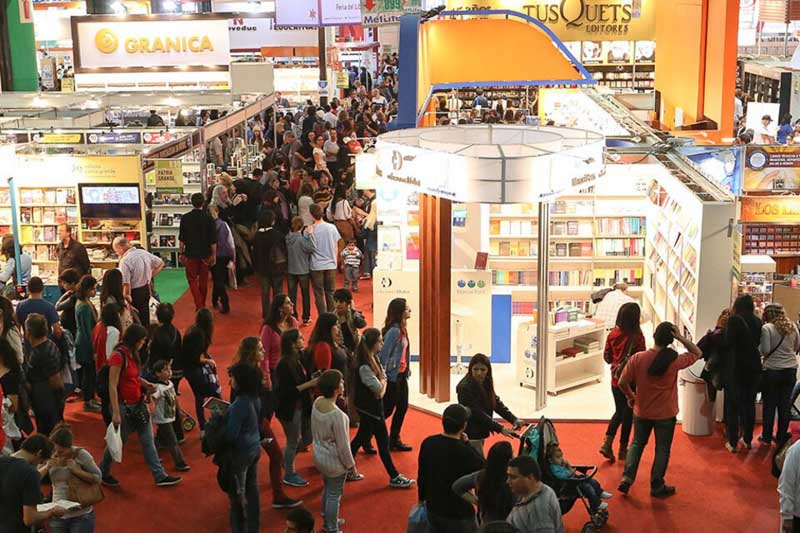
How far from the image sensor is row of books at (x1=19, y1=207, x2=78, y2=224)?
502 inches

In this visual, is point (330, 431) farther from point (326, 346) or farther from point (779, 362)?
point (779, 362)

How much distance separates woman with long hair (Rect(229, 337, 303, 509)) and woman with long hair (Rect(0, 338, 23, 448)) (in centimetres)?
166

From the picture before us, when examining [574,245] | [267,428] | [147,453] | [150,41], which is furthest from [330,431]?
[150,41]

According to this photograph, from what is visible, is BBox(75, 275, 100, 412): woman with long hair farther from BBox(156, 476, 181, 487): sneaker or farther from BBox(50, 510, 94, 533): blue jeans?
BBox(50, 510, 94, 533): blue jeans

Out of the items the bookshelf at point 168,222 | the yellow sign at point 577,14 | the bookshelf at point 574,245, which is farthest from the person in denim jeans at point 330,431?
the yellow sign at point 577,14

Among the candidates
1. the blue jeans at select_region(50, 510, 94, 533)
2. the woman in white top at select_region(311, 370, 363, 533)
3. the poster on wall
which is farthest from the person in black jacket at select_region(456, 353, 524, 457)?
the poster on wall

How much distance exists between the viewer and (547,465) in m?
6.56

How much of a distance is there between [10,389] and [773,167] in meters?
7.51

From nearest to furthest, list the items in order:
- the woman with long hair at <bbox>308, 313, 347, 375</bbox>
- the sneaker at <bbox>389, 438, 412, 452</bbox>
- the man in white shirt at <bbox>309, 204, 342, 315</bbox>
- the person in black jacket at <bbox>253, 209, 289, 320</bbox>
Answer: the woman with long hair at <bbox>308, 313, 347, 375</bbox>, the sneaker at <bbox>389, 438, 412, 452</bbox>, the man in white shirt at <bbox>309, 204, 342, 315</bbox>, the person in black jacket at <bbox>253, 209, 289, 320</bbox>

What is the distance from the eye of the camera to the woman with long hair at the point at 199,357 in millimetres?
8211

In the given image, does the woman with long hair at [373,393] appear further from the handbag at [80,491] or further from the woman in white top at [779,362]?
the woman in white top at [779,362]

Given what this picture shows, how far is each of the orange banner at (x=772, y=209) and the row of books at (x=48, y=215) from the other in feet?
24.8

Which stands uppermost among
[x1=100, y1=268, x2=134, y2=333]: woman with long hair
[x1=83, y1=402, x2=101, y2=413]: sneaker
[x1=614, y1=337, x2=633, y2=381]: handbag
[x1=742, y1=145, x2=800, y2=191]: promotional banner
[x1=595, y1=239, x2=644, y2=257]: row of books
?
[x1=742, y1=145, x2=800, y2=191]: promotional banner

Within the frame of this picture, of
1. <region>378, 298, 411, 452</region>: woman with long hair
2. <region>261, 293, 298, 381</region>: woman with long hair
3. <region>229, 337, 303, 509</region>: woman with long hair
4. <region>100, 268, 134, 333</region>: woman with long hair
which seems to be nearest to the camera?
<region>229, 337, 303, 509</region>: woman with long hair
